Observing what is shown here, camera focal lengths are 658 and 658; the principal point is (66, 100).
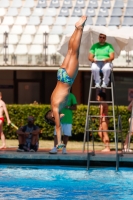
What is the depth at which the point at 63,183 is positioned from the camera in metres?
11.4

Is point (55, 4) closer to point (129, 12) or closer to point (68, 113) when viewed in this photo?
point (129, 12)

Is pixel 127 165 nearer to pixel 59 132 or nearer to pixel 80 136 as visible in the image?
pixel 59 132

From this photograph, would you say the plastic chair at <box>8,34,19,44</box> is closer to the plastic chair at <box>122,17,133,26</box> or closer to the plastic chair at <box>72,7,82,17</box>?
the plastic chair at <box>72,7,82,17</box>

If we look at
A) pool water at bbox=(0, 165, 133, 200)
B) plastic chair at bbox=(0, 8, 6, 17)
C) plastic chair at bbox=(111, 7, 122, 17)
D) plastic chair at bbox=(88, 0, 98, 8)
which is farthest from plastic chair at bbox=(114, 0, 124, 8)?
pool water at bbox=(0, 165, 133, 200)

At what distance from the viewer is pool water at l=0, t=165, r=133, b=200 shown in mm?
9969

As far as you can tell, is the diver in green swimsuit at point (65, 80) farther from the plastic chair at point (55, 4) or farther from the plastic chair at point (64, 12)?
the plastic chair at point (55, 4)

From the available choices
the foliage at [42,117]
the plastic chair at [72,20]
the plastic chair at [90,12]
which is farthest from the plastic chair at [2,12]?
the foliage at [42,117]

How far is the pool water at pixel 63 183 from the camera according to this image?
9.97 metres

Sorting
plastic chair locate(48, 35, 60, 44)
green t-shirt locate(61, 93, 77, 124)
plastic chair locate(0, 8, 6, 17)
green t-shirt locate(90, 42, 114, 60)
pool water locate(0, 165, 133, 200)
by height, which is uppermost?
plastic chair locate(0, 8, 6, 17)

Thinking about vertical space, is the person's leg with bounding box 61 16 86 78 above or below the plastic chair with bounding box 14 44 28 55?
below

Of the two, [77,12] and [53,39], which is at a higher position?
[77,12]

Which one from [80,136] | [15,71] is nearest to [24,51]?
[15,71]

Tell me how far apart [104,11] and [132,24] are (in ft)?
5.38

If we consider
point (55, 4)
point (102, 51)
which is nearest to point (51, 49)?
point (55, 4)
